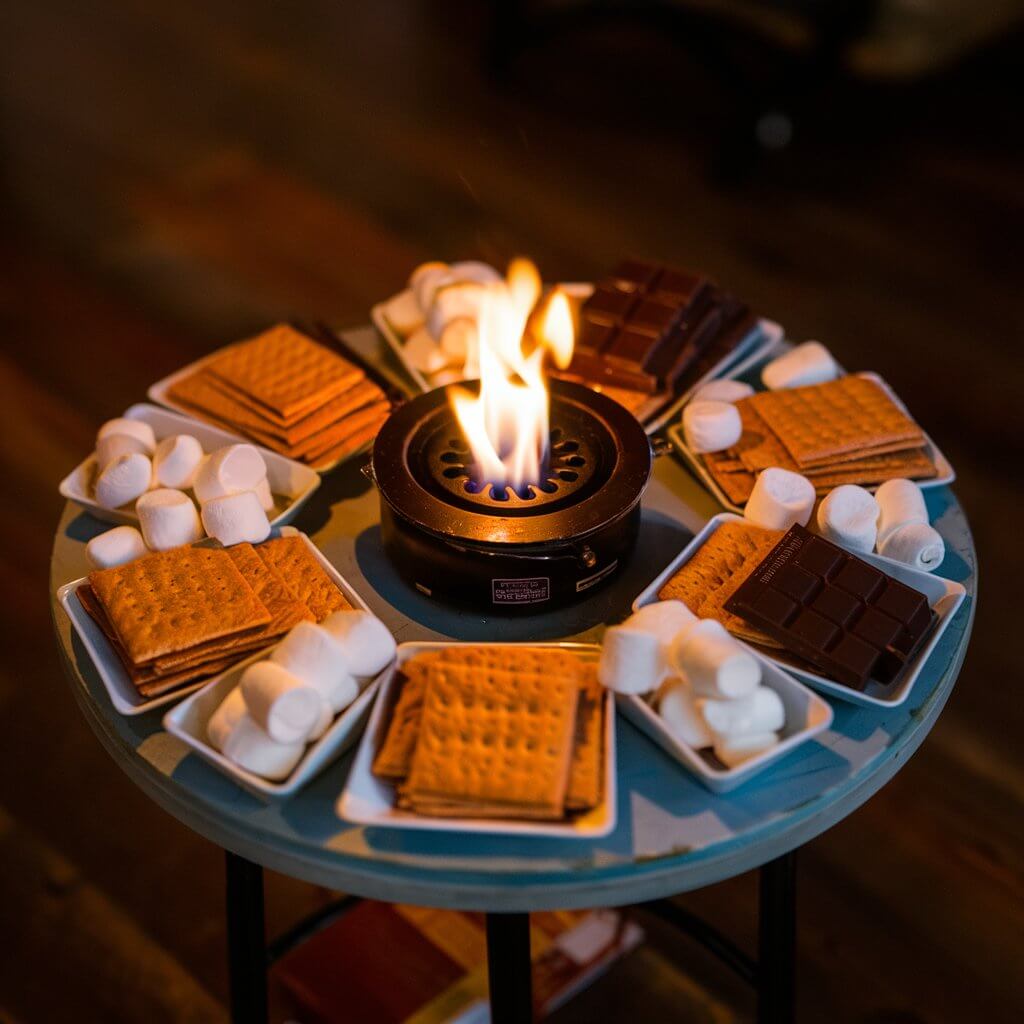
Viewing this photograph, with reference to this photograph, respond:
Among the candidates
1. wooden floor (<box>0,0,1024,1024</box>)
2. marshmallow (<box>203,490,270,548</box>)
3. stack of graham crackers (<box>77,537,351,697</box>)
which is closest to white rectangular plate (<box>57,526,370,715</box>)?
stack of graham crackers (<box>77,537,351,697</box>)

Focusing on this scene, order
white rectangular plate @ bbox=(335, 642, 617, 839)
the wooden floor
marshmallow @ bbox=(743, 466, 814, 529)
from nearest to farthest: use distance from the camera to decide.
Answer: white rectangular plate @ bbox=(335, 642, 617, 839) < marshmallow @ bbox=(743, 466, 814, 529) < the wooden floor

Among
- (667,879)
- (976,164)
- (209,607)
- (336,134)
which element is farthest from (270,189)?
(667,879)

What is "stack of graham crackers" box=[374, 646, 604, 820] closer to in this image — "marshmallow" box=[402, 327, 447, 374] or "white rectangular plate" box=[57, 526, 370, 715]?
"white rectangular plate" box=[57, 526, 370, 715]

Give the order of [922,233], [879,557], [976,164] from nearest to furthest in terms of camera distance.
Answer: [879,557] → [922,233] → [976,164]

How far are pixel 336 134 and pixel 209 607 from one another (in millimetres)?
3394

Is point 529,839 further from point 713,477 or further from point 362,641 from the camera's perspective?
point 713,477

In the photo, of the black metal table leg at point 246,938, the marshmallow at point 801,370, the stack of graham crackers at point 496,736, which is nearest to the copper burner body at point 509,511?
the stack of graham crackers at point 496,736

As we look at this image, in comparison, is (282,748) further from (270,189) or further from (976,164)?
(976,164)

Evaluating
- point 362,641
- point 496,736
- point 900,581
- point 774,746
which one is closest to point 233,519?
point 362,641

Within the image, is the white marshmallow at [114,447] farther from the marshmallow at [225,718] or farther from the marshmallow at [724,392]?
the marshmallow at [724,392]

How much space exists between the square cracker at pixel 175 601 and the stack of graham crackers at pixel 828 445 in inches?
25.8

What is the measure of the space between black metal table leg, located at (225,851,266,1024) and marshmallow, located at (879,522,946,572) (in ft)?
2.94

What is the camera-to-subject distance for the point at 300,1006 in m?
2.19

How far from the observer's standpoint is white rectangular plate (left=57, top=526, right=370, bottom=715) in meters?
1.41
